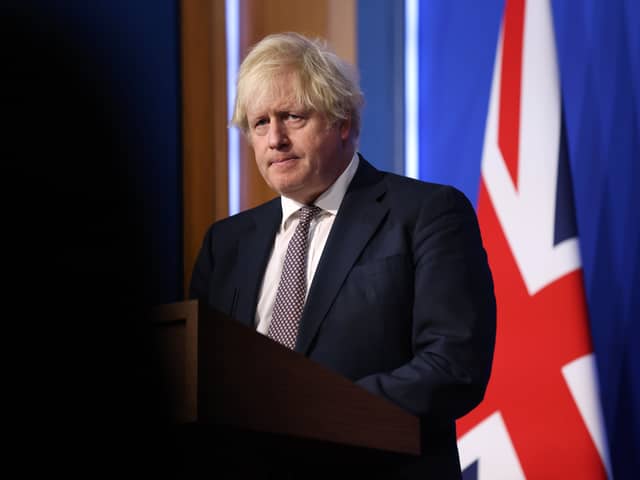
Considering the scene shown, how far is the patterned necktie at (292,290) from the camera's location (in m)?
1.85

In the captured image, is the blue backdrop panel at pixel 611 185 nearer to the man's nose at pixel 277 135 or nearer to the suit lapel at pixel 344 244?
the suit lapel at pixel 344 244

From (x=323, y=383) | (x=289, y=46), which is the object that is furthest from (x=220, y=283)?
(x=323, y=383)

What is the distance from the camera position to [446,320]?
1721 millimetres

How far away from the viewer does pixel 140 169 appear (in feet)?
1.34

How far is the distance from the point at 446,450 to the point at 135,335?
1402 millimetres

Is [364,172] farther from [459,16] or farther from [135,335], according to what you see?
[135,335]

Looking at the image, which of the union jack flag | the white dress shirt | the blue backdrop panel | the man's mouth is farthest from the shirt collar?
the blue backdrop panel

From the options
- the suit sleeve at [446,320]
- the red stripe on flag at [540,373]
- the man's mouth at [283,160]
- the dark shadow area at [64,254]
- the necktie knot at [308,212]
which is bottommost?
the red stripe on flag at [540,373]

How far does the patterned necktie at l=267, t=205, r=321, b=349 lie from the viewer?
6.06 ft

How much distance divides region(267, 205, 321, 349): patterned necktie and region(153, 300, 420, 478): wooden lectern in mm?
494

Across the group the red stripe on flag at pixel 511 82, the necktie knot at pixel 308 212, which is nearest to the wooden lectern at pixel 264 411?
the necktie knot at pixel 308 212

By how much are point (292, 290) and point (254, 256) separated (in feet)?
0.63

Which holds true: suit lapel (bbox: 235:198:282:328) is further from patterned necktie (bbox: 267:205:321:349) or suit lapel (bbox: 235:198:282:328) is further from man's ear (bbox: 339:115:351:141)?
man's ear (bbox: 339:115:351:141)

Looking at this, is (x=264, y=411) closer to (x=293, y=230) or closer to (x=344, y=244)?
(x=344, y=244)
